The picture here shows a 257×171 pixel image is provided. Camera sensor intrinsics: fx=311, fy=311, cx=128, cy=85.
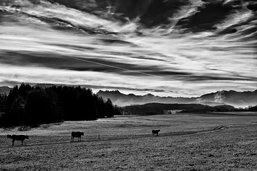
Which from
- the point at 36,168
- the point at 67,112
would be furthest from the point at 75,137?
the point at 67,112

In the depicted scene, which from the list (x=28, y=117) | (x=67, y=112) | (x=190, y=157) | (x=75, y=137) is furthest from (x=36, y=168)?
(x=67, y=112)

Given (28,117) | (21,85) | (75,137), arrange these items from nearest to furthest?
1. (75,137)
2. (28,117)
3. (21,85)

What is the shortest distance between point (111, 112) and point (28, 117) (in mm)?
74376

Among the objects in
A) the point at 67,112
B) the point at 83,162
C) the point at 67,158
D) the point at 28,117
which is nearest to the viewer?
the point at 83,162

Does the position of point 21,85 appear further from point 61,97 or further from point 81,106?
point 81,106

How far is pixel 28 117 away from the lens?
3996 inches

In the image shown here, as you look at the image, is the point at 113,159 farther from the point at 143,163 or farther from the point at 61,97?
the point at 61,97

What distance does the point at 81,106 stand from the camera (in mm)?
133750

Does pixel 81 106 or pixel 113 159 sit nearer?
pixel 113 159

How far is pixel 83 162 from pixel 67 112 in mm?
108071

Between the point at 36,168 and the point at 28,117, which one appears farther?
the point at 28,117

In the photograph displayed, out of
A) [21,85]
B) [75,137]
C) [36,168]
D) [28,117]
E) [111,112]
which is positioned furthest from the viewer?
[111,112]

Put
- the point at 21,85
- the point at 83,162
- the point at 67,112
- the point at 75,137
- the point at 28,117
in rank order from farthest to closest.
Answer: the point at 21,85, the point at 67,112, the point at 28,117, the point at 75,137, the point at 83,162

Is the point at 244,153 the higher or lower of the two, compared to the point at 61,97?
lower
